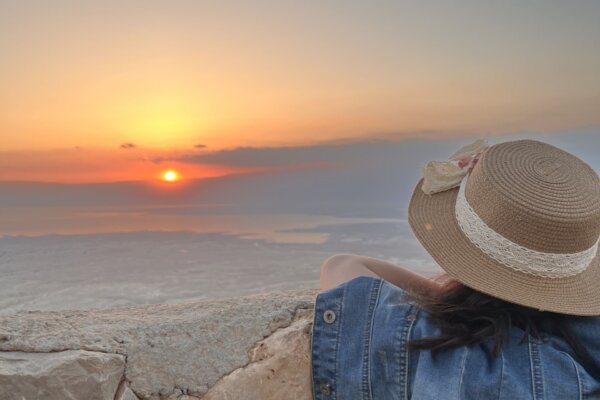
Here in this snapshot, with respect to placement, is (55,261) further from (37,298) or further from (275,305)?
(275,305)

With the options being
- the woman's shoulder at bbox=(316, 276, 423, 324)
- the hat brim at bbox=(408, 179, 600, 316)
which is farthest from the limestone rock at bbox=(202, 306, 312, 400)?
the hat brim at bbox=(408, 179, 600, 316)

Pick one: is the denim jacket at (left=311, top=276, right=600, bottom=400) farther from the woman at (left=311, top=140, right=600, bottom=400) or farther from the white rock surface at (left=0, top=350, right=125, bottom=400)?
the white rock surface at (left=0, top=350, right=125, bottom=400)

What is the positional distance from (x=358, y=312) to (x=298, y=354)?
303mm

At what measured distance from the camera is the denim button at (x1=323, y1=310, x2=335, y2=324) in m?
1.46

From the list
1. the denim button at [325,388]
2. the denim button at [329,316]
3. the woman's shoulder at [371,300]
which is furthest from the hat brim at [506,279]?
the denim button at [325,388]

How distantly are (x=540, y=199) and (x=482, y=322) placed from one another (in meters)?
0.35

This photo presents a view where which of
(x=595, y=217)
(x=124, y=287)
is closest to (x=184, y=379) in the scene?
(x=595, y=217)

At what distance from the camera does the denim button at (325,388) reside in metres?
1.47

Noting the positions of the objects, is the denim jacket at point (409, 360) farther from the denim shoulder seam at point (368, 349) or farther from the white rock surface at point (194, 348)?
the white rock surface at point (194, 348)

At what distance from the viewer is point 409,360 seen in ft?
4.34

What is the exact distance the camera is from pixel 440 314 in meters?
1.36

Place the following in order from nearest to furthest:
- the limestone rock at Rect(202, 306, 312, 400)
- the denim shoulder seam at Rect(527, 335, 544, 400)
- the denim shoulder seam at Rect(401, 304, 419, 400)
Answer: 1. the denim shoulder seam at Rect(527, 335, 544, 400)
2. the denim shoulder seam at Rect(401, 304, 419, 400)
3. the limestone rock at Rect(202, 306, 312, 400)

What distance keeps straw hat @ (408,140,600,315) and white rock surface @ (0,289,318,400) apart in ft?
1.81

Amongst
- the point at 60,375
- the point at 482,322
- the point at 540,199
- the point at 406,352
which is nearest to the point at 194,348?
the point at 60,375
